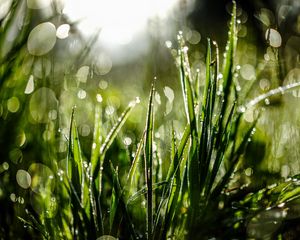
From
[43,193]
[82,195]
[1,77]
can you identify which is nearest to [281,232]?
[82,195]

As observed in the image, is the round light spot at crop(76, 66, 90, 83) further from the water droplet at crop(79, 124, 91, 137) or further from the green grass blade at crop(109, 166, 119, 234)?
the green grass blade at crop(109, 166, 119, 234)

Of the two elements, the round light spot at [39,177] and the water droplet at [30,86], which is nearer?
the round light spot at [39,177]

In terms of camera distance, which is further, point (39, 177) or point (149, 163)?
point (39, 177)

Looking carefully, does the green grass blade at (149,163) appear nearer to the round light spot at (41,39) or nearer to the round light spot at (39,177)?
the round light spot at (39,177)

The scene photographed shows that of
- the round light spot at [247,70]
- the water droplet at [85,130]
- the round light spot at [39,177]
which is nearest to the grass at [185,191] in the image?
the round light spot at [39,177]

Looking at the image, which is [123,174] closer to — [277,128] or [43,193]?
[43,193]

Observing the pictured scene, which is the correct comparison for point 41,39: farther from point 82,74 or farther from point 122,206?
point 122,206

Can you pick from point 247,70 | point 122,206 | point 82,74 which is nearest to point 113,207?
point 122,206
